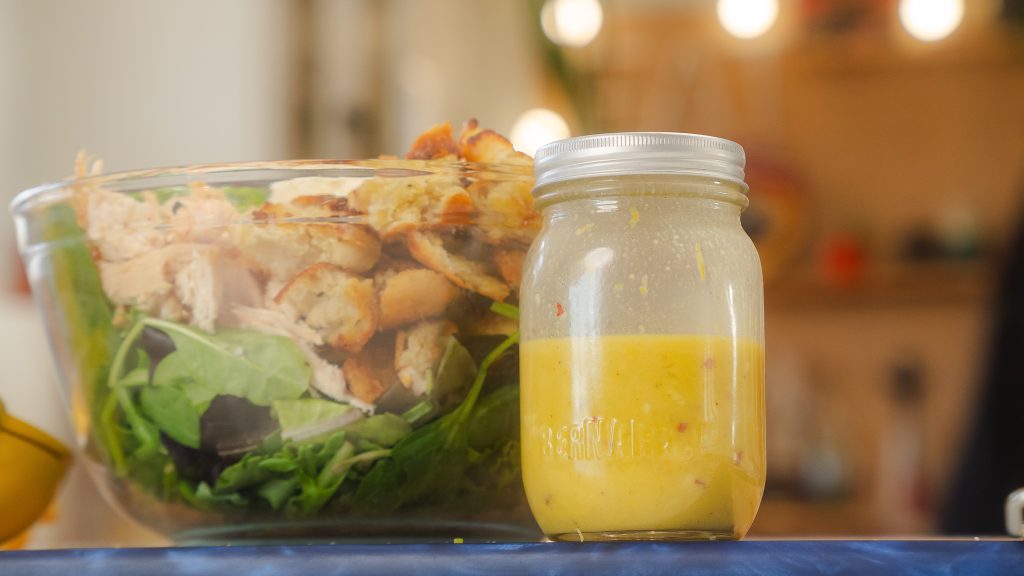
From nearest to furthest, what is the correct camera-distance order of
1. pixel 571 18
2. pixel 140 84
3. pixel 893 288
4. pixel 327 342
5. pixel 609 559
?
pixel 609 559 → pixel 327 342 → pixel 140 84 → pixel 571 18 → pixel 893 288

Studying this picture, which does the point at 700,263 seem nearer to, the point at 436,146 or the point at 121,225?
the point at 436,146

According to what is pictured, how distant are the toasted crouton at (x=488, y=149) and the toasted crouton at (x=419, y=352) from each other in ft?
0.31

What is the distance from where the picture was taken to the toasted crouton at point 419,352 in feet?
1.96

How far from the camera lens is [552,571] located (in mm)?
454

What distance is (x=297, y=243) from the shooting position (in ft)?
1.99

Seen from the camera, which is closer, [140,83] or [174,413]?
[174,413]

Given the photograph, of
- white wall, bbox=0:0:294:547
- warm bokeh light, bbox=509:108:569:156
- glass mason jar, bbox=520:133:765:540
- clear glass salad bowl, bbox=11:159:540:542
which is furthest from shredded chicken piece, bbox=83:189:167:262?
warm bokeh light, bbox=509:108:569:156

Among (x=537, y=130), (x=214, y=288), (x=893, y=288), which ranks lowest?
(x=893, y=288)

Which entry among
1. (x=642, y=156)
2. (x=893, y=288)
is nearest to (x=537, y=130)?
(x=893, y=288)

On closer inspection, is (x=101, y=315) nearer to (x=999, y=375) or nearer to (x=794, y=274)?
(x=999, y=375)

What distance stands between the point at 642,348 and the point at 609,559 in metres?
0.09

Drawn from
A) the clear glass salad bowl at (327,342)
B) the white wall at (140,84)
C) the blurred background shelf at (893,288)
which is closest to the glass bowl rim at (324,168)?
the clear glass salad bowl at (327,342)

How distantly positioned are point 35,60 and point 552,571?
3.18 meters

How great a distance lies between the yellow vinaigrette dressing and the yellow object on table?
327 millimetres
